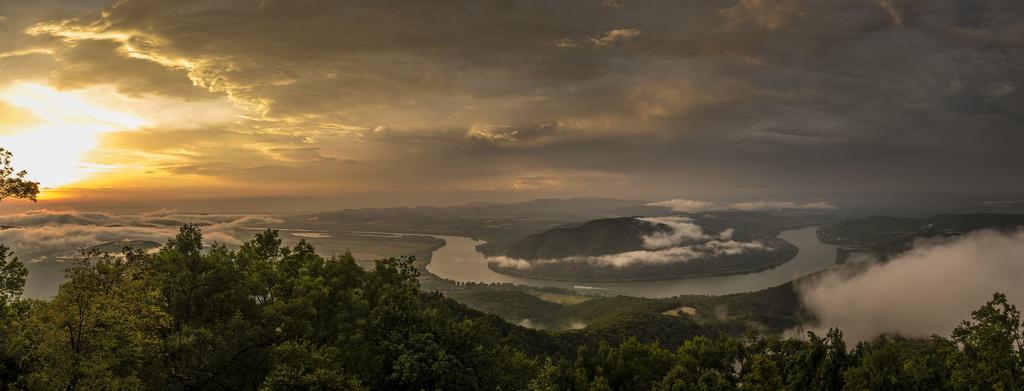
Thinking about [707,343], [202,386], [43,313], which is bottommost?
[707,343]

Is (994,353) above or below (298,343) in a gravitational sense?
below

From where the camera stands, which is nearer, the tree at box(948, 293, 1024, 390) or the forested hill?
the forested hill

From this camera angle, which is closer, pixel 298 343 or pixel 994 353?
pixel 298 343

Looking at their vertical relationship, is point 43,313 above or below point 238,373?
above

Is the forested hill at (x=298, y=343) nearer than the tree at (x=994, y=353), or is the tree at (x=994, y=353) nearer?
the forested hill at (x=298, y=343)

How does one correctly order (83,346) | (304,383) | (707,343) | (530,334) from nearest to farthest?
(83,346) < (304,383) < (707,343) < (530,334)

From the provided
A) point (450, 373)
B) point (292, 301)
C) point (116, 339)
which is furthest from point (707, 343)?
point (116, 339)

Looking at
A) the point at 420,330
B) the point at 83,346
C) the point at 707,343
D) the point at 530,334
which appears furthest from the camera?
the point at 530,334

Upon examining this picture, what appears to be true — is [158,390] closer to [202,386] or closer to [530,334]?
[202,386]
